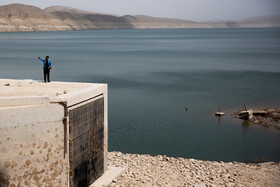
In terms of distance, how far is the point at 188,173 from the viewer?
51.8 feet

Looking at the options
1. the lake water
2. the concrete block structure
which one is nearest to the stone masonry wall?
the concrete block structure

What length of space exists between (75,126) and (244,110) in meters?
21.1

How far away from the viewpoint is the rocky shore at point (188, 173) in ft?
47.0

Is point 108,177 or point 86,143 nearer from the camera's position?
point 86,143

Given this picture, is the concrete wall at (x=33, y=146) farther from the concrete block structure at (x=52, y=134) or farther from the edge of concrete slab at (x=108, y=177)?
Result: the edge of concrete slab at (x=108, y=177)

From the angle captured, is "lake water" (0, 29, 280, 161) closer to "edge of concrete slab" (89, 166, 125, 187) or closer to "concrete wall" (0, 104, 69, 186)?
"edge of concrete slab" (89, 166, 125, 187)

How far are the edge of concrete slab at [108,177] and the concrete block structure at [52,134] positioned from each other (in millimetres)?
199

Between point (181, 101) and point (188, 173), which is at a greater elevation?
point (181, 101)

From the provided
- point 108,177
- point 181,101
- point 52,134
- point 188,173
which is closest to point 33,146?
point 52,134

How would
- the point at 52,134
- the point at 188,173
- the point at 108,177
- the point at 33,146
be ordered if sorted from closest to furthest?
the point at 33,146 → the point at 52,134 → the point at 108,177 → the point at 188,173

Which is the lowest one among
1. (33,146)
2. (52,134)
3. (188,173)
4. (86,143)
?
(188,173)

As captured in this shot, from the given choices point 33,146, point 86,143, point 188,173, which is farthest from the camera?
point 188,173

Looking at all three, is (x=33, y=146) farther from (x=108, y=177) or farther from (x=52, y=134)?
(x=108, y=177)

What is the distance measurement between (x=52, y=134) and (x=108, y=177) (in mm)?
3930
